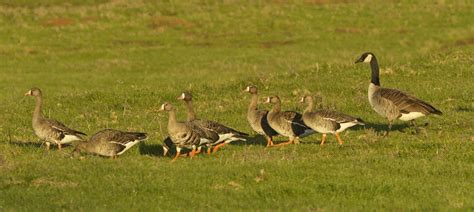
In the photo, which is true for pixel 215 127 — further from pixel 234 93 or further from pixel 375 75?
pixel 234 93

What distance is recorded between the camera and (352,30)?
56.1 meters

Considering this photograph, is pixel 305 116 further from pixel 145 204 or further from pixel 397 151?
pixel 145 204

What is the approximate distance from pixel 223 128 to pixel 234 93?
35.5ft

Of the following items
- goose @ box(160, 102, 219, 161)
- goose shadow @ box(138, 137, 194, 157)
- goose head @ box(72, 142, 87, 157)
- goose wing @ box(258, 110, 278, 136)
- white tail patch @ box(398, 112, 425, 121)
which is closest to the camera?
goose @ box(160, 102, 219, 161)

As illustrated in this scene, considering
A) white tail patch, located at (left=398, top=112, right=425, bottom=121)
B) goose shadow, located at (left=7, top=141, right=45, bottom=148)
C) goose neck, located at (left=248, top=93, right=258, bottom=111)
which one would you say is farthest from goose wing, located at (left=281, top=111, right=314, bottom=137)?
goose shadow, located at (left=7, top=141, right=45, bottom=148)

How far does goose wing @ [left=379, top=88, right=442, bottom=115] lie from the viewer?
20047 mm

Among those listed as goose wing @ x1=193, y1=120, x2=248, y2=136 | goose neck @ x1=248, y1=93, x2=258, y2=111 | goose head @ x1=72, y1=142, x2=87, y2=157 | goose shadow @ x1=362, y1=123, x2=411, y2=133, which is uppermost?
goose neck @ x1=248, y1=93, x2=258, y2=111

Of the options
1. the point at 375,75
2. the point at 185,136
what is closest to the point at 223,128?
the point at 185,136

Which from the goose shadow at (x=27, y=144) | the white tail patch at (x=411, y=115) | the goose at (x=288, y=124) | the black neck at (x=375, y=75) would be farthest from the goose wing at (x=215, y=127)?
the black neck at (x=375, y=75)

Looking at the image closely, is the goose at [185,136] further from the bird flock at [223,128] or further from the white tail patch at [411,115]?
the white tail patch at [411,115]

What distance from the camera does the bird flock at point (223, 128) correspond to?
17.5 metres

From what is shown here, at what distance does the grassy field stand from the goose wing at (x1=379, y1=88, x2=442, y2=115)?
614mm

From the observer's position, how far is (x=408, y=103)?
20281 millimetres

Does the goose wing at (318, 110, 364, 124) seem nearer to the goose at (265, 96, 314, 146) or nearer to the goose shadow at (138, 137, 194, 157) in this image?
the goose at (265, 96, 314, 146)
